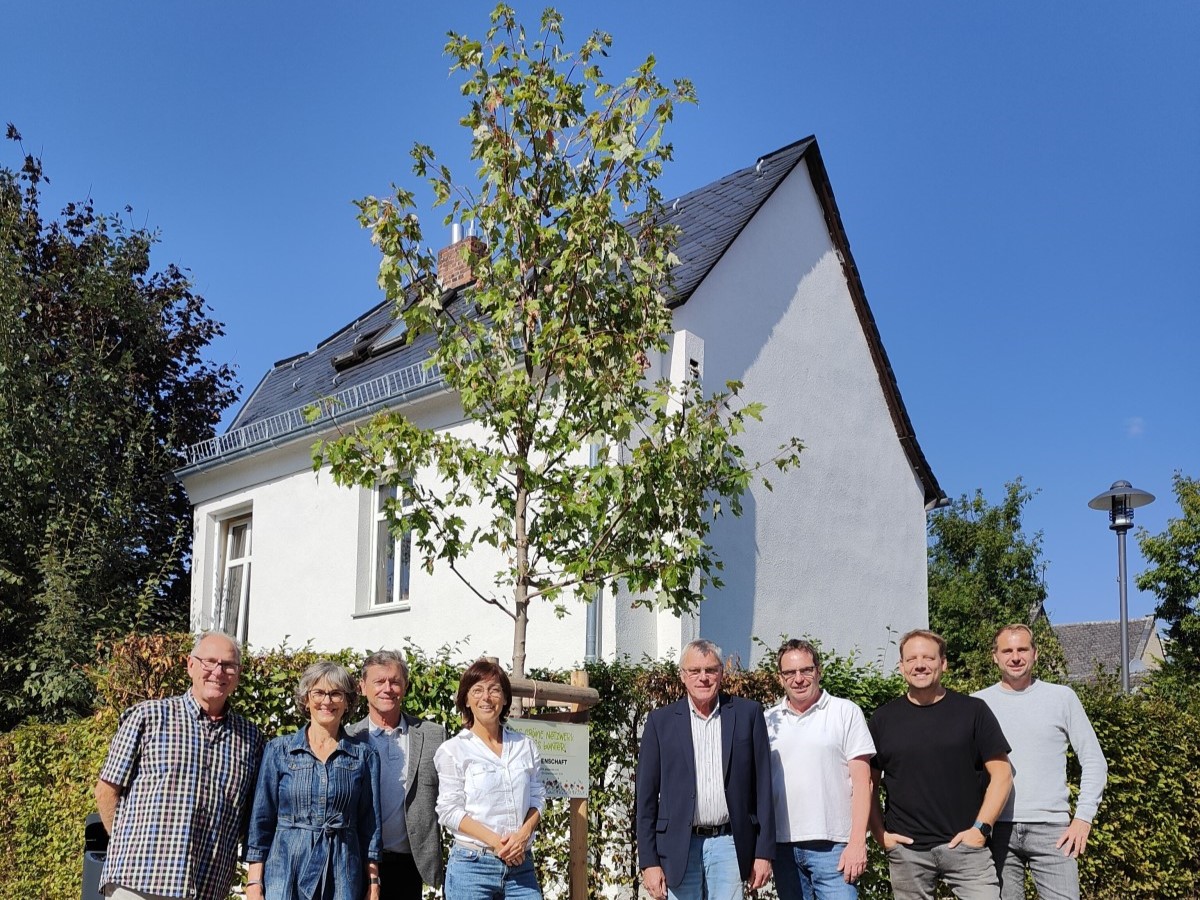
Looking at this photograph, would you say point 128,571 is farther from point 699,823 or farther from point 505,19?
point 699,823

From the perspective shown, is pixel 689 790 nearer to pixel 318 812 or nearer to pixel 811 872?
pixel 811 872

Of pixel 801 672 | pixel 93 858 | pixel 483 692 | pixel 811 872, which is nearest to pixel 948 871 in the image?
pixel 811 872

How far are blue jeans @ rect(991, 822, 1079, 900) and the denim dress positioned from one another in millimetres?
3106

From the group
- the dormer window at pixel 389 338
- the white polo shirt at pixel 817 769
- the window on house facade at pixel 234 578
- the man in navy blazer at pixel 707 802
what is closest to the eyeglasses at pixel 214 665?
the man in navy blazer at pixel 707 802

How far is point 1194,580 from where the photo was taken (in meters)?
21.8

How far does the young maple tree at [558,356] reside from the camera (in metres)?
6.84

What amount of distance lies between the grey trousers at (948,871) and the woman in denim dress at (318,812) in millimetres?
2466

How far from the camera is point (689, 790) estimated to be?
5531 mm

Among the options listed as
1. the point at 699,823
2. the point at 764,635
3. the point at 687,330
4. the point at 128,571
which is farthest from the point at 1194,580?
the point at 699,823

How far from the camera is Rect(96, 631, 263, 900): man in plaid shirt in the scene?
4703mm

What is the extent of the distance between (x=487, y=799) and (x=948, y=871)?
218cm

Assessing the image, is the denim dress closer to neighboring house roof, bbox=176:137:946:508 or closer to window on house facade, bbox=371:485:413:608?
neighboring house roof, bbox=176:137:946:508

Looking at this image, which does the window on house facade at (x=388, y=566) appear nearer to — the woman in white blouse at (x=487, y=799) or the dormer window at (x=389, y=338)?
the dormer window at (x=389, y=338)

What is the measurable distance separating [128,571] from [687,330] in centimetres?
775
